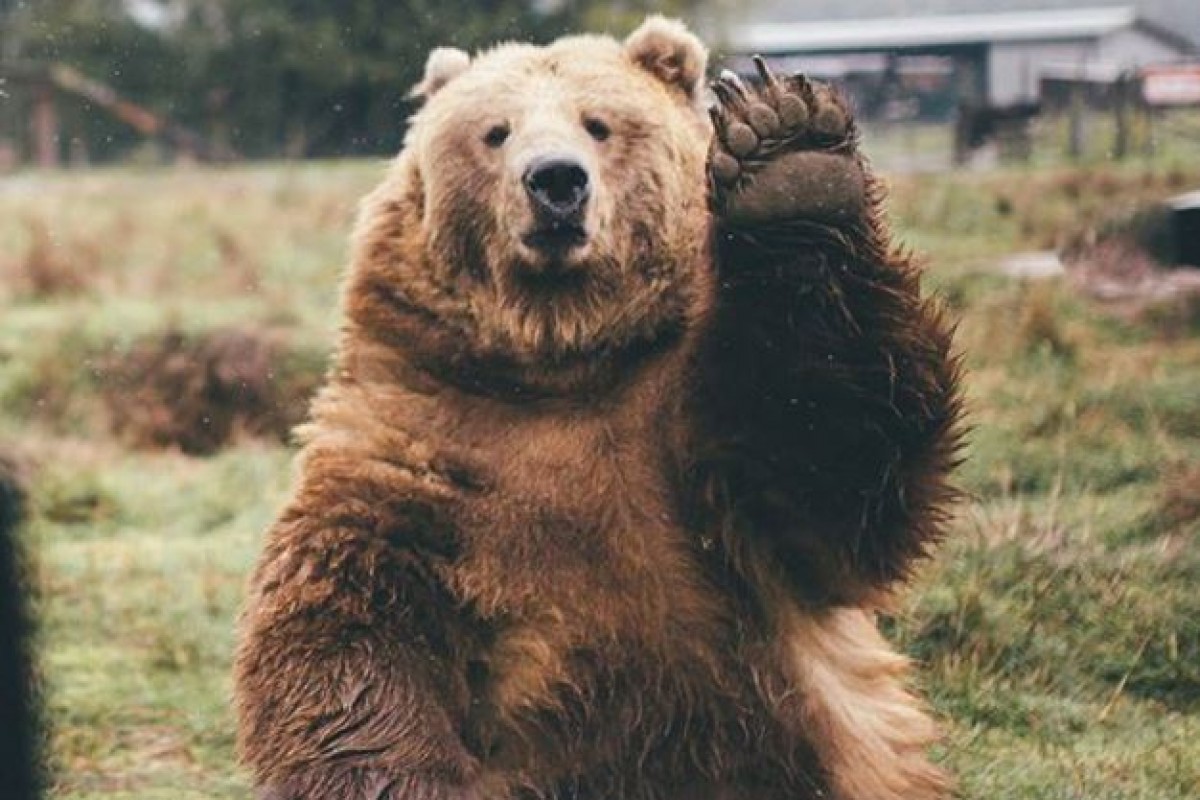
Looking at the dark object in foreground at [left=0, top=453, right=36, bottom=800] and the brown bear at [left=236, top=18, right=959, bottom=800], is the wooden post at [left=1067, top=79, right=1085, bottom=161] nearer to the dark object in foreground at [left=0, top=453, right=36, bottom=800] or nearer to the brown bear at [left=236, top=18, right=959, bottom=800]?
the brown bear at [left=236, top=18, right=959, bottom=800]

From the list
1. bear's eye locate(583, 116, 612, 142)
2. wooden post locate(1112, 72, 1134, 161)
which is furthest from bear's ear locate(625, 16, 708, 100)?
wooden post locate(1112, 72, 1134, 161)

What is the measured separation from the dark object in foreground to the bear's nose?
4.13 feet

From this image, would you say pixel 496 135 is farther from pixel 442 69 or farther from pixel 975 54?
pixel 975 54

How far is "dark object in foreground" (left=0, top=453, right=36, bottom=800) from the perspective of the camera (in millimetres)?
3715

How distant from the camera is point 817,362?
4281 mm

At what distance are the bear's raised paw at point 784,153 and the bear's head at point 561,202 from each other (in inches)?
14.7

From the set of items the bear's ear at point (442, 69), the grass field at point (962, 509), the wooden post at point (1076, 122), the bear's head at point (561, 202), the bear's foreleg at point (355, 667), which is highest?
the bear's ear at point (442, 69)

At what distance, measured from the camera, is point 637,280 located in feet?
15.4

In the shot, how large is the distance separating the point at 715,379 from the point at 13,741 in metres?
1.53

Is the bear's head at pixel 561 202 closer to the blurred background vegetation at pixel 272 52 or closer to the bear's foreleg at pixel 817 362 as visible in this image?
the bear's foreleg at pixel 817 362

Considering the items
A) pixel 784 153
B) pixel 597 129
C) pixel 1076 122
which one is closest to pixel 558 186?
pixel 597 129

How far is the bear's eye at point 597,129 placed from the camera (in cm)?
482

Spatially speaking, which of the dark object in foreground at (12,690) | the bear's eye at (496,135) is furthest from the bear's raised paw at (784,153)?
the dark object in foreground at (12,690)

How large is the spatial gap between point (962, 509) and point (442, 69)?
230 centimetres
